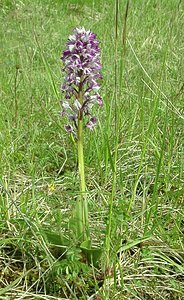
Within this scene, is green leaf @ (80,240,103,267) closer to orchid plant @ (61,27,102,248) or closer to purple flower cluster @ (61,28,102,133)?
orchid plant @ (61,27,102,248)

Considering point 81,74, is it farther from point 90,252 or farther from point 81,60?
point 90,252

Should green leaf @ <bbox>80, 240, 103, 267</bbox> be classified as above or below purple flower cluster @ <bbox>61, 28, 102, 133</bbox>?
below

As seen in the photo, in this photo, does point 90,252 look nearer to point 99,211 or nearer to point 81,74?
point 99,211

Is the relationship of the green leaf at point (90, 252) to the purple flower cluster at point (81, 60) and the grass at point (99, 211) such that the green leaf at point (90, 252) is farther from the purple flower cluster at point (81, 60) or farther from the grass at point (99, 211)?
the purple flower cluster at point (81, 60)

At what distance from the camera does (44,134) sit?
2.10 meters

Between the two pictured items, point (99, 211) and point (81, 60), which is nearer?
point (81, 60)

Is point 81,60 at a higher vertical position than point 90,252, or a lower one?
higher

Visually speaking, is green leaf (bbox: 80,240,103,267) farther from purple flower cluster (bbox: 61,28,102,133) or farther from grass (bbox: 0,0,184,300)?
purple flower cluster (bbox: 61,28,102,133)

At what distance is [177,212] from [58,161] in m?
0.66

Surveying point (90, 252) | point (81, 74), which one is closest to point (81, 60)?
point (81, 74)

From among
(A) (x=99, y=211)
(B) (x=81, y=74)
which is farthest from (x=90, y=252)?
(B) (x=81, y=74)

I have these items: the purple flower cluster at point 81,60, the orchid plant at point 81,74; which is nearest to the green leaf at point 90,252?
the orchid plant at point 81,74

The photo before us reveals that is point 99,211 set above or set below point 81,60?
below

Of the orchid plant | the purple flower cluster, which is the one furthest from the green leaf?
the purple flower cluster
